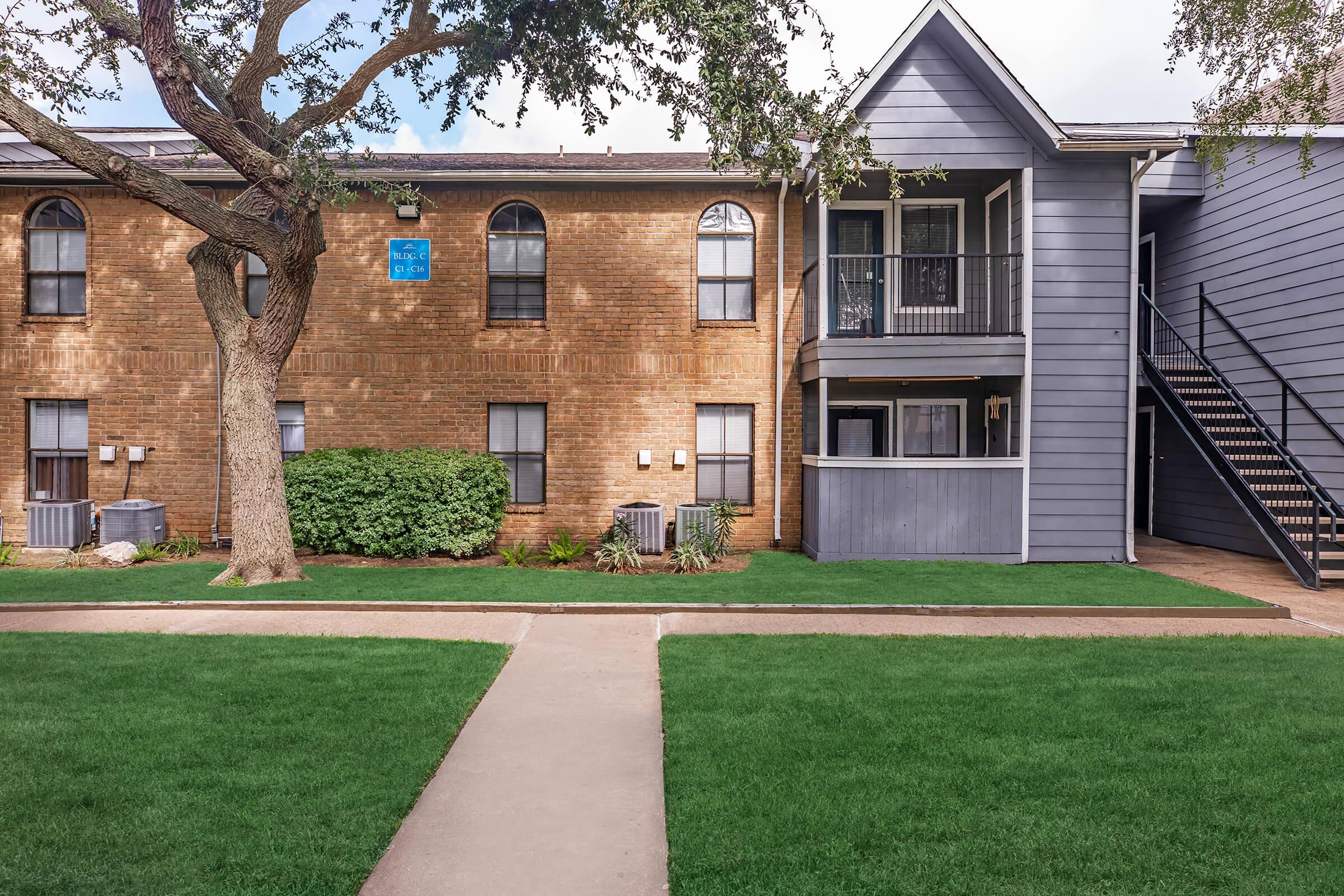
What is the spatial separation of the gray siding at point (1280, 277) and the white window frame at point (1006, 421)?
4066 mm

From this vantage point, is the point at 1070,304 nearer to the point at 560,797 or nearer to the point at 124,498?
the point at 560,797

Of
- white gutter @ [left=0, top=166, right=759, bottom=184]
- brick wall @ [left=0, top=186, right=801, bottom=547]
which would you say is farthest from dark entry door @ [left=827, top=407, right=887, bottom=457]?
white gutter @ [left=0, top=166, right=759, bottom=184]

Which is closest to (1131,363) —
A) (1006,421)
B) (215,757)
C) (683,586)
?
(1006,421)

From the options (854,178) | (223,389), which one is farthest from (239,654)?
(854,178)

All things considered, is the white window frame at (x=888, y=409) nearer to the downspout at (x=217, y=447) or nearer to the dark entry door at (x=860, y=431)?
the dark entry door at (x=860, y=431)

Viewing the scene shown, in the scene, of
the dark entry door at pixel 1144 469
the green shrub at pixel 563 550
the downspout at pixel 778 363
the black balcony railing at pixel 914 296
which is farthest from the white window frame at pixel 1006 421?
the green shrub at pixel 563 550

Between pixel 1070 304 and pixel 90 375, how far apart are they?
15.7 m

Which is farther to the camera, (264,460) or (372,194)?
(372,194)

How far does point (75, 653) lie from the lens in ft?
21.4

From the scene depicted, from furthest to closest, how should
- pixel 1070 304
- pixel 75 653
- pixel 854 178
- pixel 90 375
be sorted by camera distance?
1. pixel 90 375
2. pixel 1070 304
3. pixel 854 178
4. pixel 75 653

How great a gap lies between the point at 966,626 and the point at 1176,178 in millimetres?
10691

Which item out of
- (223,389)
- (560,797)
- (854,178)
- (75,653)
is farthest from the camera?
(223,389)

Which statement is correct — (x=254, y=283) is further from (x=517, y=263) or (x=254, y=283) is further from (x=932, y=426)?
(x=932, y=426)

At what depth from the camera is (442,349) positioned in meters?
13.4
